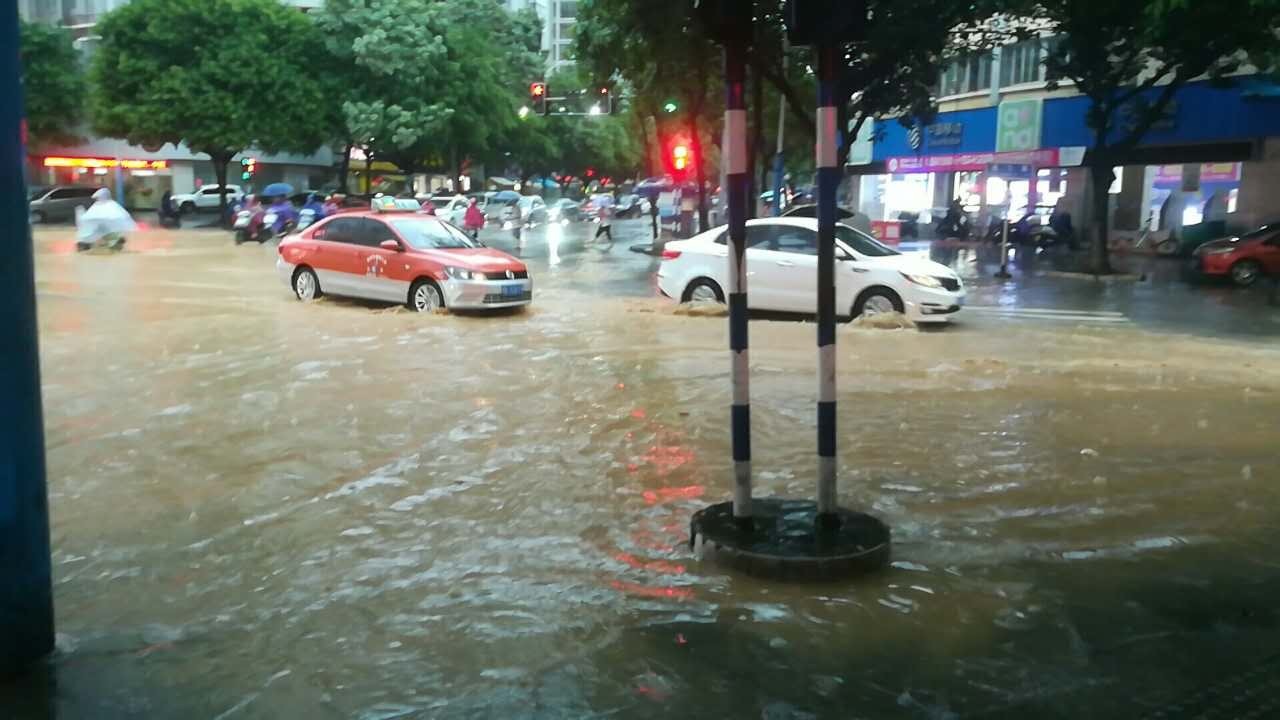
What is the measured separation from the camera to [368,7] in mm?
46062

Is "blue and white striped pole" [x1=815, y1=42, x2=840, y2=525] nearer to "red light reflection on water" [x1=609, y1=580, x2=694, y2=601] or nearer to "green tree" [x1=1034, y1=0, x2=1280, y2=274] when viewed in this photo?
"red light reflection on water" [x1=609, y1=580, x2=694, y2=601]

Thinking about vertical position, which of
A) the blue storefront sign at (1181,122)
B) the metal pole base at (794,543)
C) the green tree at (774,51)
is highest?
the green tree at (774,51)

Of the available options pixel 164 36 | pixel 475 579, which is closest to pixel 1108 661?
pixel 475 579

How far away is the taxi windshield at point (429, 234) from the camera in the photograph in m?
16.8

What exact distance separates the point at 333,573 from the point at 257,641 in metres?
0.87

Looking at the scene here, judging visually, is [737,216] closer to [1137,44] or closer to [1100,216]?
[1137,44]

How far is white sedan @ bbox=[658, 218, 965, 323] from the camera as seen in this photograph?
15062 millimetres

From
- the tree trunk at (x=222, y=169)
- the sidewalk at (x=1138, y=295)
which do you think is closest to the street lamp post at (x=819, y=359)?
the sidewalk at (x=1138, y=295)

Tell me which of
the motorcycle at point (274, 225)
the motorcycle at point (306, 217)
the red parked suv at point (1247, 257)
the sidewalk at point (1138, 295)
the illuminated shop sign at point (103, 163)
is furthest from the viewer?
the illuminated shop sign at point (103, 163)

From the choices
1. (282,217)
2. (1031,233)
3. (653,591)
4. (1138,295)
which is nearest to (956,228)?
(1031,233)

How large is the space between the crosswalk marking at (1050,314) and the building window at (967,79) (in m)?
23.4

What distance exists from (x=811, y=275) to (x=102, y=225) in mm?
21038

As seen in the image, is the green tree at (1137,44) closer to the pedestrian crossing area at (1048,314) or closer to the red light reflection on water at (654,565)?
the pedestrian crossing area at (1048,314)

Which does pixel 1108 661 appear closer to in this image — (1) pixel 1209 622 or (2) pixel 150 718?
(1) pixel 1209 622
